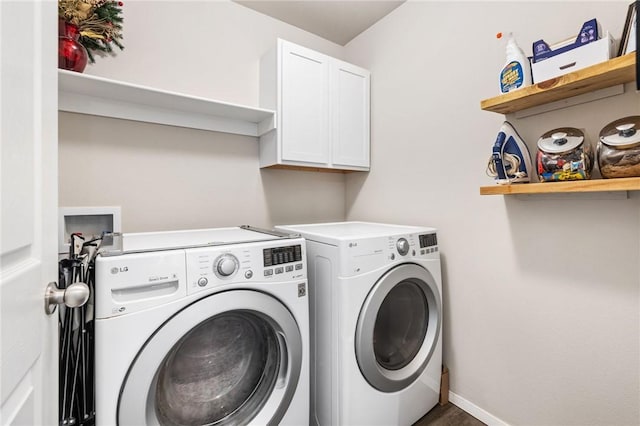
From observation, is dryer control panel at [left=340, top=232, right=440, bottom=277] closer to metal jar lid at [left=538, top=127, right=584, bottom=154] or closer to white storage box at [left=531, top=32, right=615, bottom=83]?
metal jar lid at [left=538, top=127, right=584, bottom=154]

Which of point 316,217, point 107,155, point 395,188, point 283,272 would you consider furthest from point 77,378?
point 395,188

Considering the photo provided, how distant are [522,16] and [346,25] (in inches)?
46.4

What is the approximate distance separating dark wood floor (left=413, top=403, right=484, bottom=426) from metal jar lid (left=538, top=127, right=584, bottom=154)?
137cm

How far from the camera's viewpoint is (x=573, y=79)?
1.05 metres

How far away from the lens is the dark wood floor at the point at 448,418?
154cm

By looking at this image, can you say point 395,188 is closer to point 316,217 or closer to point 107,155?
point 316,217

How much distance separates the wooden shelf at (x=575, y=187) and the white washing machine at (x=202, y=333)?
0.88m

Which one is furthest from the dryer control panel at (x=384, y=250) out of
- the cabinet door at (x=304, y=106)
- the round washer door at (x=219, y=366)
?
the cabinet door at (x=304, y=106)

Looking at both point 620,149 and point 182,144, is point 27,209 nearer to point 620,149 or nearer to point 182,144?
point 182,144

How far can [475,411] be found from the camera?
158 centimetres

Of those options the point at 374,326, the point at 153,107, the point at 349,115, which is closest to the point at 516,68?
the point at 349,115

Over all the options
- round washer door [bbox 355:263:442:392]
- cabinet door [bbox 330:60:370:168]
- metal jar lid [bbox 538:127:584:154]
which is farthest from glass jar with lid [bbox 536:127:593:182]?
cabinet door [bbox 330:60:370:168]

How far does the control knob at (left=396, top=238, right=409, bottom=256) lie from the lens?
1.42 m

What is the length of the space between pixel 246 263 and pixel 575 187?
1.21 meters
